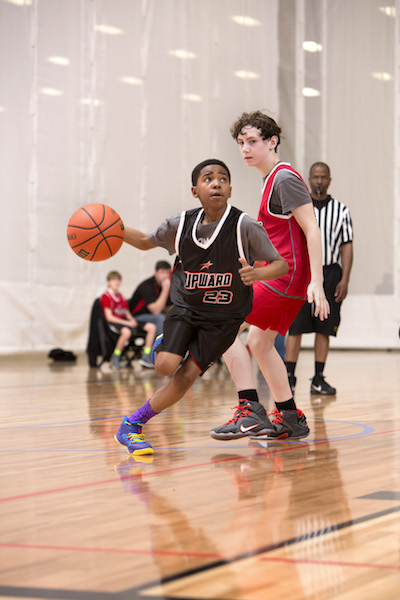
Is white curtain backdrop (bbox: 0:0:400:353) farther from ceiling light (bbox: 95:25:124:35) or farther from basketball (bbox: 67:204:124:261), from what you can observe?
basketball (bbox: 67:204:124:261)

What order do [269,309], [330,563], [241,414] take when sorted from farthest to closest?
1. [269,309]
2. [241,414]
3. [330,563]

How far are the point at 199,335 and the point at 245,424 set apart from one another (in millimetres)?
505

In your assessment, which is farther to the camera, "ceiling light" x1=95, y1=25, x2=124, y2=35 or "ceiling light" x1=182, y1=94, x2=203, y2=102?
"ceiling light" x1=182, y1=94, x2=203, y2=102

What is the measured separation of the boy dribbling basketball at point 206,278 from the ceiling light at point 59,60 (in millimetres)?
9732

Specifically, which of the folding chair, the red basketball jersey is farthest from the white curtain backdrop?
the red basketball jersey

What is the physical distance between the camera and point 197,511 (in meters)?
2.60

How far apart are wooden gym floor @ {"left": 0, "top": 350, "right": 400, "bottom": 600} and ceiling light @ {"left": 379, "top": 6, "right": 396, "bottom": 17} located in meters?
10.8

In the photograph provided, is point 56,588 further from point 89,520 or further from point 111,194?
point 111,194

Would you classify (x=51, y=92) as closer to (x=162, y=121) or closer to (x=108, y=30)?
(x=108, y=30)

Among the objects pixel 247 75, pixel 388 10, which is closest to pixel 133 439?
pixel 247 75

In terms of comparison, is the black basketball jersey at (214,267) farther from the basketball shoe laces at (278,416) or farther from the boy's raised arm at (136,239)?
the basketball shoe laces at (278,416)

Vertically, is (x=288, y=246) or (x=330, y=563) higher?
(x=288, y=246)

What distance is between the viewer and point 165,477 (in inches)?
126

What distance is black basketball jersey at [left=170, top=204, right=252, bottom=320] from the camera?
12.0ft
